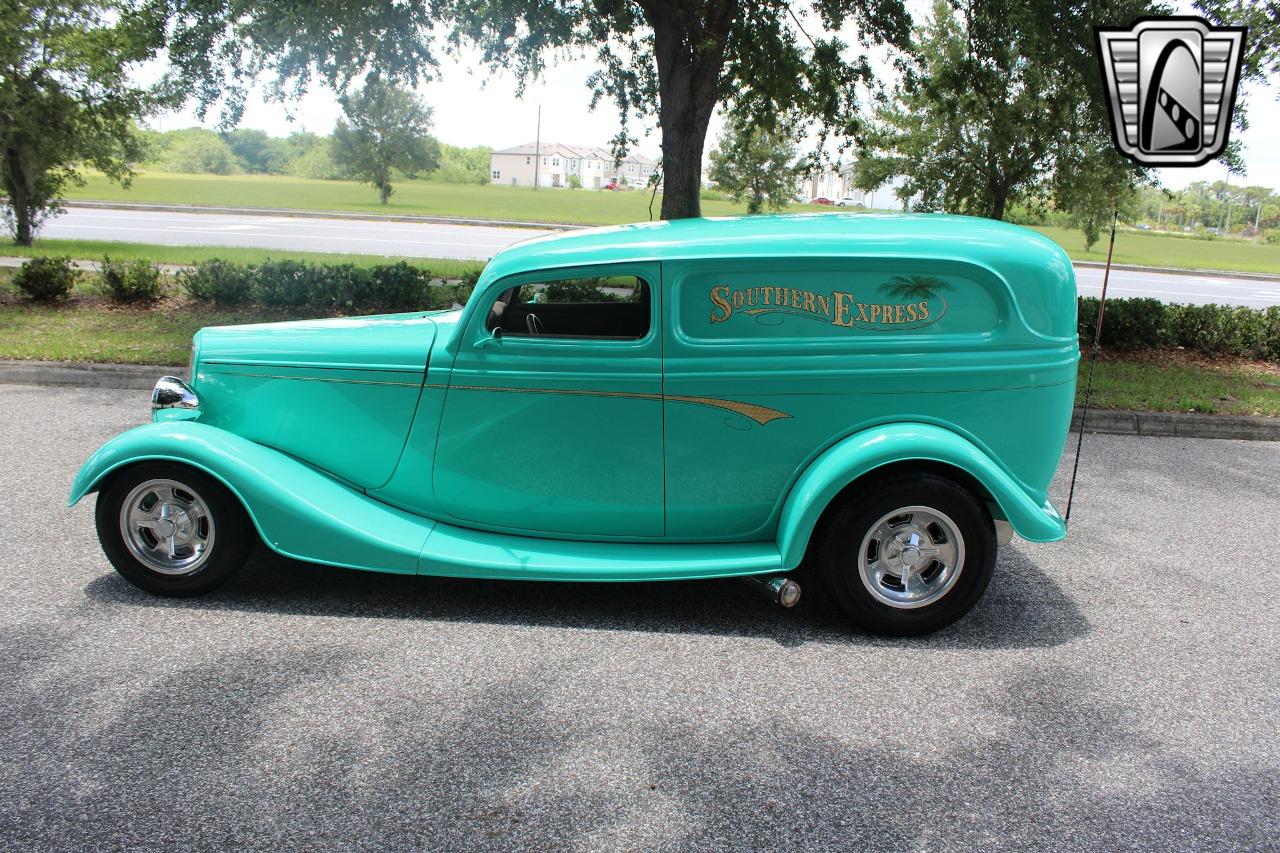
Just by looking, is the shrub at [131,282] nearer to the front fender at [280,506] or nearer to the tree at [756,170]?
the front fender at [280,506]

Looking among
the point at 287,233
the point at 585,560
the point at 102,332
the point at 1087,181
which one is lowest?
the point at 585,560

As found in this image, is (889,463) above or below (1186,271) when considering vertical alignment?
above

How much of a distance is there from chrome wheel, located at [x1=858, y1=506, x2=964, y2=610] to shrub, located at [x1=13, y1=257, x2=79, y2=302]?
1028cm

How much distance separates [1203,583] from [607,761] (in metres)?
3.48

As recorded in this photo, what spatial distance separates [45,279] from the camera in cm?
1044

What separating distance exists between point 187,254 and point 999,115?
557 inches

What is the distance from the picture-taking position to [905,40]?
10086 millimetres

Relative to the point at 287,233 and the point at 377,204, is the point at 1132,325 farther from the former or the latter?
the point at 377,204

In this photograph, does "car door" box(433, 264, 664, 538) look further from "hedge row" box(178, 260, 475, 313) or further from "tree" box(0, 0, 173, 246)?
"tree" box(0, 0, 173, 246)

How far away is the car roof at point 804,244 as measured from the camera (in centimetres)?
398

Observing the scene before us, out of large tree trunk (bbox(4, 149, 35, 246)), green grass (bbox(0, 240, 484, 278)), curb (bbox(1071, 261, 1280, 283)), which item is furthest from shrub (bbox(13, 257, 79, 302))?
curb (bbox(1071, 261, 1280, 283))

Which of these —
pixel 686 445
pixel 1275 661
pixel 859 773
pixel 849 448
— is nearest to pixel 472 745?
pixel 859 773

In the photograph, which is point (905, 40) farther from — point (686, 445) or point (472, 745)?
point (472, 745)

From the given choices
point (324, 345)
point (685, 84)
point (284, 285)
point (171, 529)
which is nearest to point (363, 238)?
point (284, 285)
